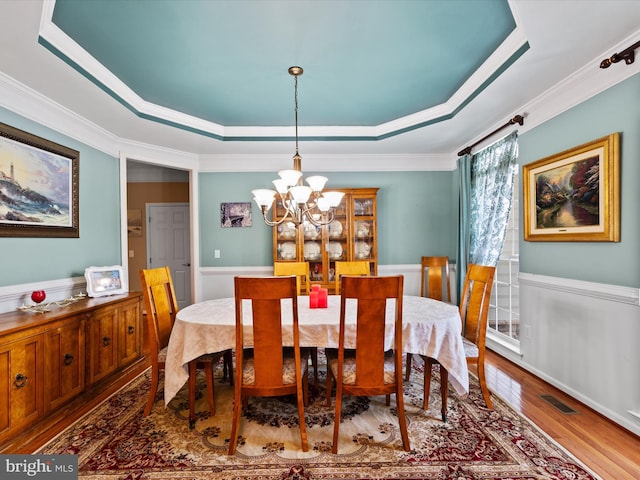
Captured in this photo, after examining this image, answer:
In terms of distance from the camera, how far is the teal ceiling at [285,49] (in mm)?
1924

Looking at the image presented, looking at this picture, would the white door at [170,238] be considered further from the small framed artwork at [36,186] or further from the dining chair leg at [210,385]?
the dining chair leg at [210,385]

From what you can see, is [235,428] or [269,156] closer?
[235,428]

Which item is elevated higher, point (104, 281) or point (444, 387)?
point (104, 281)

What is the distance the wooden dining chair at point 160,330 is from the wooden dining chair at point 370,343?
93 cm

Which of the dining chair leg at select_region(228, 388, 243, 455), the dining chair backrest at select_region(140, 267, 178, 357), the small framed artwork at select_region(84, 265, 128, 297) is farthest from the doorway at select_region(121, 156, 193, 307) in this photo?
the dining chair leg at select_region(228, 388, 243, 455)

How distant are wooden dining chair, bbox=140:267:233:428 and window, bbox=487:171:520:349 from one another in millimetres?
2952

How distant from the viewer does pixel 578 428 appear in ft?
6.94

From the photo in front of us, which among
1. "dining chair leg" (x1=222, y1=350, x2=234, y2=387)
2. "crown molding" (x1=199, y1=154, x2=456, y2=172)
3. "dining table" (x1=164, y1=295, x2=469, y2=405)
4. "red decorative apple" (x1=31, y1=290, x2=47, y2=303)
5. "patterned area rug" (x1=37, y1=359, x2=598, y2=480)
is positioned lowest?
"patterned area rug" (x1=37, y1=359, x2=598, y2=480)

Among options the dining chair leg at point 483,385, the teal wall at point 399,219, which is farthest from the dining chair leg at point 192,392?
the teal wall at point 399,219

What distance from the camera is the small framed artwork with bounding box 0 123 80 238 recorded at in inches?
97.0

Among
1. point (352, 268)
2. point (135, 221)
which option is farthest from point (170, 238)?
point (352, 268)

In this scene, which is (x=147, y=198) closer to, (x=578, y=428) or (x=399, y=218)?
→ (x=399, y=218)

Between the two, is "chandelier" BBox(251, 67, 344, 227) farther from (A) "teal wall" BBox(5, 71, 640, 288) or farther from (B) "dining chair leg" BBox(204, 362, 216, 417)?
(A) "teal wall" BBox(5, 71, 640, 288)

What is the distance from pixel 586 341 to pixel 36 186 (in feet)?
14.8
